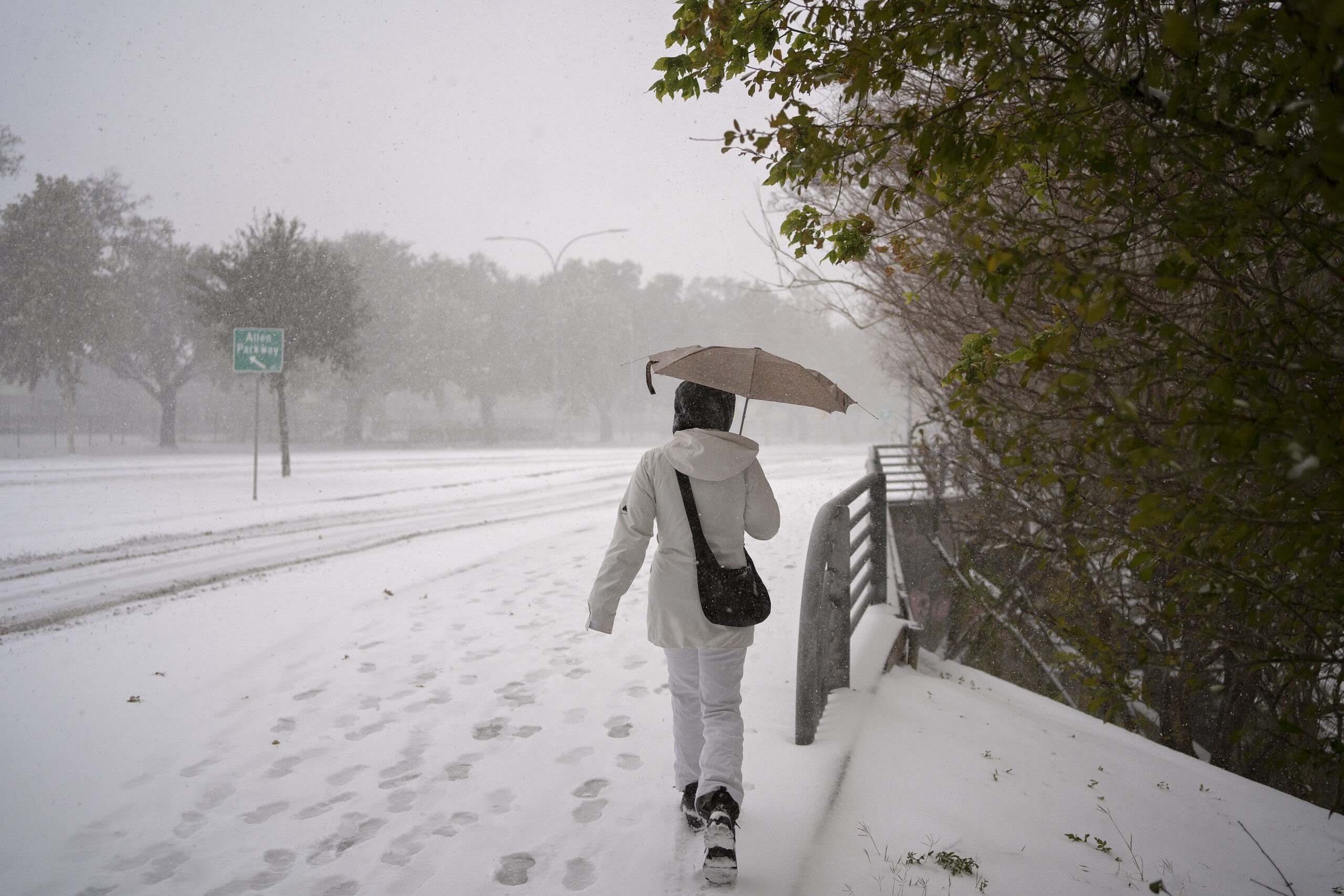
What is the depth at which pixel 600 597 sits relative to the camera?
321cm

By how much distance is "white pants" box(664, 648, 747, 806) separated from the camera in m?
3.11

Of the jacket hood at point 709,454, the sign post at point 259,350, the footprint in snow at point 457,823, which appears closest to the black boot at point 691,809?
the footprint in snow at point 457,823

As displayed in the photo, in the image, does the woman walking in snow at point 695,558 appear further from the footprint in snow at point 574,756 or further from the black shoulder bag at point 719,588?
the footprint in snow at point 574,756

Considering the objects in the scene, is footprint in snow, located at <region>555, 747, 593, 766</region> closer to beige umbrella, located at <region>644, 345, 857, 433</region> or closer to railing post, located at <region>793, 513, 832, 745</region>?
railing post, located at <region>793, 513, 832, 745</region>

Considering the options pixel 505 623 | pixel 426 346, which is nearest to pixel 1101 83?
pixel 505 623

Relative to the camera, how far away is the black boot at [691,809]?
127 inches

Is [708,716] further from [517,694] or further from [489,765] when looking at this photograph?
[517,694]

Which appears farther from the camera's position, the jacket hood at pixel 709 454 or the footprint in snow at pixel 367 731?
the footprint in snow at pixel 367 731

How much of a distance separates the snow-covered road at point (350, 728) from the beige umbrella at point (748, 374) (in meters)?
1.83

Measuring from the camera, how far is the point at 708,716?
10.5ft

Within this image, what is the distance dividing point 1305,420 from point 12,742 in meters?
5.71

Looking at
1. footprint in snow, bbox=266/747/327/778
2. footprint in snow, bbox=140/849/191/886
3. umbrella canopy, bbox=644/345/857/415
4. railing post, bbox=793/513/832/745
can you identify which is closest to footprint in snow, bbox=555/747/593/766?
railing post, bbox=793/513/832/745

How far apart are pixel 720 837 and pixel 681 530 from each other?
3.92 feet

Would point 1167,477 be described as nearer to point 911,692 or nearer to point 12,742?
point 911,692
